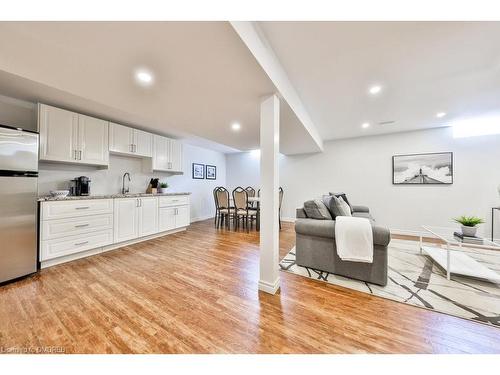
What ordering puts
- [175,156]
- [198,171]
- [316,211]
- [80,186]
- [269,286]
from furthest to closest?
[198,171], [175,156], [80,186], [316,211], [269,286]

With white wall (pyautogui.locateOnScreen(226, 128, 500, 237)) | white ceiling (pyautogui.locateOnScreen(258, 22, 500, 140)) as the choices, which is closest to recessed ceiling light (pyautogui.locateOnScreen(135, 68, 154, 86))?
white ceiling (pyautogui.locateOnScreen(258, 22, 500, 140))

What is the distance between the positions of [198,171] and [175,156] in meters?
1.37

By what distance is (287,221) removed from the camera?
569 cm

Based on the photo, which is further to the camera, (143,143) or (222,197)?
(222,197)

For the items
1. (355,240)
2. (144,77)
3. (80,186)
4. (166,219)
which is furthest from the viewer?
(166,219)

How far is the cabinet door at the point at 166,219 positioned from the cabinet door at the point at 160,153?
3.17ft

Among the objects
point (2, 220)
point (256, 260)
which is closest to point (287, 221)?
point (256, 260)

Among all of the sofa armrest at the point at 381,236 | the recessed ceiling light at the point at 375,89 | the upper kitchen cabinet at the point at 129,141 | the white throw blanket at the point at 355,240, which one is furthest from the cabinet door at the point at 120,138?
the sofa armrest at the point at 381,236

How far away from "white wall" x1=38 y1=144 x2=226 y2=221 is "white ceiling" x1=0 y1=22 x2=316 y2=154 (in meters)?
1.12

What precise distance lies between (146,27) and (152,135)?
320 cm

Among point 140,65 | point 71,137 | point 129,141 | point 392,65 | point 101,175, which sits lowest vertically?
point 101,175

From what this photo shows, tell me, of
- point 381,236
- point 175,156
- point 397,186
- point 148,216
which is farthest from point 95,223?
point 397,186

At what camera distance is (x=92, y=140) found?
2986mm

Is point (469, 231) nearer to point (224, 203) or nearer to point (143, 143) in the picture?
point (224, 203)
